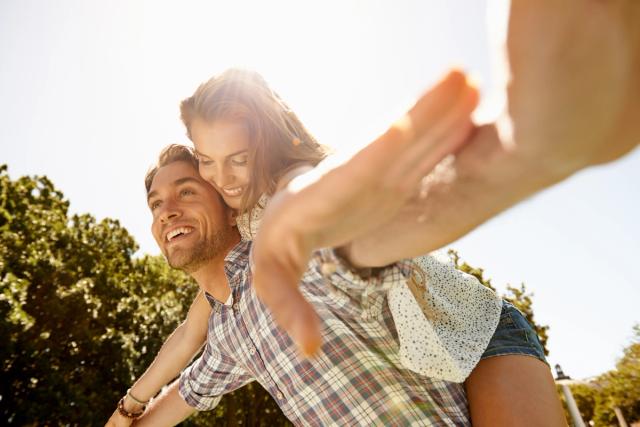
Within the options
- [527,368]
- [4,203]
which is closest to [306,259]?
[527,368]

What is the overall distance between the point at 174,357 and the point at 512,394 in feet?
8.46

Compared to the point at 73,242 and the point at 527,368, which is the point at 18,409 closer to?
the point at 73,242

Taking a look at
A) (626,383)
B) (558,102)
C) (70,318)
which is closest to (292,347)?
(558,102)

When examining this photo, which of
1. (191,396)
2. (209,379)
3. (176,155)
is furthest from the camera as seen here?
(176,155)

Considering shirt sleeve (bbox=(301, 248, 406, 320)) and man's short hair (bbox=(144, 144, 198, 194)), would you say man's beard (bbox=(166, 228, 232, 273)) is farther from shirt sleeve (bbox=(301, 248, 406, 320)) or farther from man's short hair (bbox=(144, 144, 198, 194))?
shirt sleeve (bbox=(301, 248, 406, 320))

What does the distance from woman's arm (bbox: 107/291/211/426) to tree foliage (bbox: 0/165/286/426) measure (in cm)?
779

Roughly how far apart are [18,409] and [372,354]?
11.0m

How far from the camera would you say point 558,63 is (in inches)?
23.6

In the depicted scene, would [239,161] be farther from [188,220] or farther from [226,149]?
[188,220]

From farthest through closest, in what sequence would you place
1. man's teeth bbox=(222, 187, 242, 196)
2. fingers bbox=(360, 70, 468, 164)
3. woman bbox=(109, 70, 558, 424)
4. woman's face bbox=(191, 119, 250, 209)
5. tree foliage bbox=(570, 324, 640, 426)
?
tree foliage bbox=(570, 324, 640, 426), man's teeth bbox=(222, 187, 242, 196), woman's face bbox=(191, 119, 250, 209), woman bbox=(109, 70, 558, 424), fingers bbox=(360, 70, 468, 164)

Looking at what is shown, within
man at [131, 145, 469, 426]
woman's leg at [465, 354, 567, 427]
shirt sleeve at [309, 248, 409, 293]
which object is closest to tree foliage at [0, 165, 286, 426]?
man at [131, 145, 469, 426]

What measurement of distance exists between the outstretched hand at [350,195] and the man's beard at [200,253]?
263cm

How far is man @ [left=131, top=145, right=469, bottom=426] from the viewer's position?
1.92 m

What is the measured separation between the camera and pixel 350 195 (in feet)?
2.48
